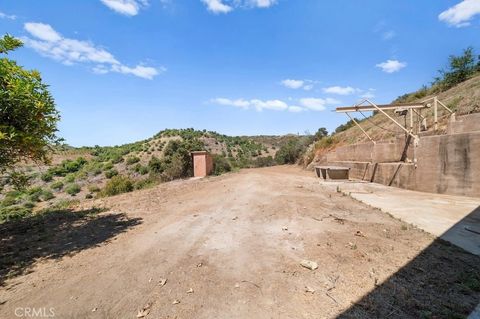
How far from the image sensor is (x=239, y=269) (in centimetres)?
395

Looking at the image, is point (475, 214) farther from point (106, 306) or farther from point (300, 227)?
A: point (106, 306)

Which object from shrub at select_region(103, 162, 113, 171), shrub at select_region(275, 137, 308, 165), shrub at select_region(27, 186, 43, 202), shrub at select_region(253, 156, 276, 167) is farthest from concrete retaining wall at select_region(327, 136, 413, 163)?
shrub at select_region(103, 162, 113, 171)

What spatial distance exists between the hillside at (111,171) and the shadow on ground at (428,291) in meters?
7.78

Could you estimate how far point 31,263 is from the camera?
15.1 ft

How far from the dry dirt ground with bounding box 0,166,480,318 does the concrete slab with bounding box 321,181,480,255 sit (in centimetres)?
45

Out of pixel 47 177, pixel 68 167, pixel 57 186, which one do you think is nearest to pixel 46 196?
pixel 57 186

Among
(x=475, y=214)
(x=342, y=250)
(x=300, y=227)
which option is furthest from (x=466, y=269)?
(x=475, y=214)

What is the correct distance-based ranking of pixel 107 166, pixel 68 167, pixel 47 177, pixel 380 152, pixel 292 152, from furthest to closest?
pixel 68 167 < pixel 107 166 < pixel 47 177 < pixel 292 152 < pixel 380 152

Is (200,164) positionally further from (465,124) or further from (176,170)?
(465,124)

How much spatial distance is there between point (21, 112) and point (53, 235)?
277cm

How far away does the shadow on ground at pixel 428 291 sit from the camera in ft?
9.62

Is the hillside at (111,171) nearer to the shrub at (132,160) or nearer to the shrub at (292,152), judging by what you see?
the shrub at (132,160)

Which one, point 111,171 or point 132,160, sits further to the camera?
point 132,160

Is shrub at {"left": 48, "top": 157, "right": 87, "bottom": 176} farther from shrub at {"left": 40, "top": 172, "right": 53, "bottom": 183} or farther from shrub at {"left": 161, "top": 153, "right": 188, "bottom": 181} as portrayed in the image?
shrub at {"left": 161, "top": 153, "right": 188, "bottom": 181}
